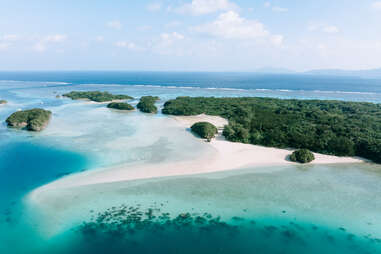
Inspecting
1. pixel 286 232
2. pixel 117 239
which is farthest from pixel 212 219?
pixel 117 239

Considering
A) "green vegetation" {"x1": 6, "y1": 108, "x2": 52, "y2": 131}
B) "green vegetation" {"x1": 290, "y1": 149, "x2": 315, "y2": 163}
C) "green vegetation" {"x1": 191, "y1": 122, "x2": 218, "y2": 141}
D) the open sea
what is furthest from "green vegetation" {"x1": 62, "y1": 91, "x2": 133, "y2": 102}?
"green vegetation" {"x1": 290, "y1": 149, "x2": 315, "y2": 163}

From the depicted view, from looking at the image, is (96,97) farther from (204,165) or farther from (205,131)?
(204,165)

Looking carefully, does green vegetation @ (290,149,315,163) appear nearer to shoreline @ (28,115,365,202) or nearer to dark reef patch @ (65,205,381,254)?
shoreline @ (28,115,365,202)

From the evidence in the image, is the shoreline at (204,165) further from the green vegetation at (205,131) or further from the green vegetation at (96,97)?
the green vegetation at (96,97)

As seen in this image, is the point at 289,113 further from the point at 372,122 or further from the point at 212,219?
the point at 212,219

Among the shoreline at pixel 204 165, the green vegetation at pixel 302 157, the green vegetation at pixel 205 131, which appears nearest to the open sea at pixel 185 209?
the shoreline at pixel 204 165

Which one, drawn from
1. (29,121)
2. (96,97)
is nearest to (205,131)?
(29,121)
